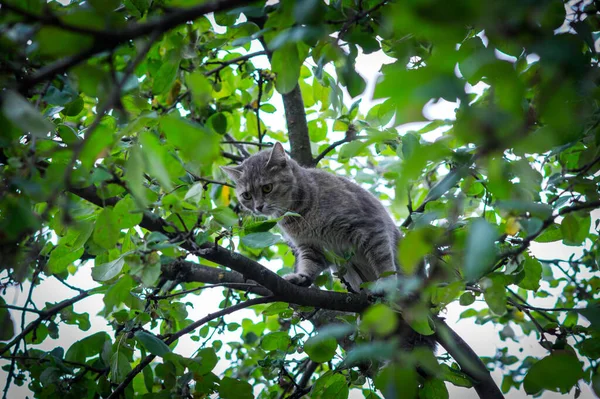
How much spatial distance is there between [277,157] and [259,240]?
1.85 m

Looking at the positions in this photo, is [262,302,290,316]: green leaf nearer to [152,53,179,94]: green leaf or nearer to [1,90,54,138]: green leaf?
[152,53,179,94]: green leaf

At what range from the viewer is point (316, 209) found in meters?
3.20

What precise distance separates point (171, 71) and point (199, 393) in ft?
3.72

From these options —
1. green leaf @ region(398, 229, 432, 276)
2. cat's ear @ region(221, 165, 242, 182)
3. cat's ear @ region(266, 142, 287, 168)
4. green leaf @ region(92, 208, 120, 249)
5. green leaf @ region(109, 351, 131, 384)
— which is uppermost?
cat's ear @ region(266, 142, 287, 168)

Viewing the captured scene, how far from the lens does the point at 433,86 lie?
537mm

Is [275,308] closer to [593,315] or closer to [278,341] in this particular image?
[278,341]

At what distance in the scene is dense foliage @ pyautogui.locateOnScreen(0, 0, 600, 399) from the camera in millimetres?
579

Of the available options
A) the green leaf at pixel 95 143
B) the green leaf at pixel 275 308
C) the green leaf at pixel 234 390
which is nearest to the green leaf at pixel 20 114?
the green leaf at pixel 95 143

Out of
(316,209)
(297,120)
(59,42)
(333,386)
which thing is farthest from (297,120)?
(59,42)

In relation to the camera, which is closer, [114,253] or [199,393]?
[199,393]

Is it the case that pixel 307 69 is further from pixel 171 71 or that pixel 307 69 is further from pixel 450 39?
pixel 450 39

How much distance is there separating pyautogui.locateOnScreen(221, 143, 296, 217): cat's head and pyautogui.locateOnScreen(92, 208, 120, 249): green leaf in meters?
2.00

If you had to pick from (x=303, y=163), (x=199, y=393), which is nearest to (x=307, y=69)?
(x=303, y=163)

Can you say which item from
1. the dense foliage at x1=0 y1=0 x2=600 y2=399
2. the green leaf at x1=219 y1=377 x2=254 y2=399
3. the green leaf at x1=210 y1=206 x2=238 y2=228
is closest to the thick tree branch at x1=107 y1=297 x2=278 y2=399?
the dense foliage at x1=0 y1=0 x2=600 y2=399
